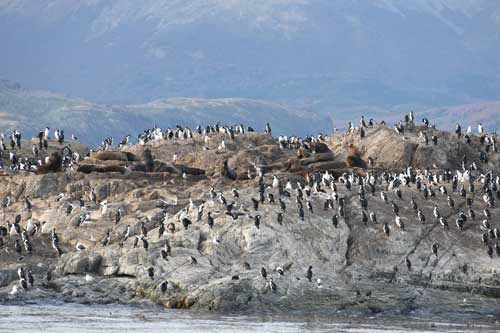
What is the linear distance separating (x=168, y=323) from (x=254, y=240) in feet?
24.2

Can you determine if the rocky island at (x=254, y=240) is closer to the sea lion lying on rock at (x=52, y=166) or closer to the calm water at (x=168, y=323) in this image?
the sea lion lying on rock at (x=52, y=166)

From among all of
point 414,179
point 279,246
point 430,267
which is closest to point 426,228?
point 430,267

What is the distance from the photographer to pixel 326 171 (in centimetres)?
6184

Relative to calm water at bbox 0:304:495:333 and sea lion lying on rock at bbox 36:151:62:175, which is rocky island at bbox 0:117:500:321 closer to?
sea lion lying on rock at bbox 36:151:62:175

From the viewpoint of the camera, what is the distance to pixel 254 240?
47219mm

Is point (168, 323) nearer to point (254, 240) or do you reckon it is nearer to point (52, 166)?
point (254, 240)

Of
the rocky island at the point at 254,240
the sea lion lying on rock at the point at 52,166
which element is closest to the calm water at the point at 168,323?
the rocky island at the point at 254,240

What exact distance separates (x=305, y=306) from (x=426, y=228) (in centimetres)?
767

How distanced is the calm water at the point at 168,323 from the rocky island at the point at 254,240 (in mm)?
1689

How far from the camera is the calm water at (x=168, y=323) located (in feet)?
130

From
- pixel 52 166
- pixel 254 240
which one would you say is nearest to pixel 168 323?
pixel 254 240

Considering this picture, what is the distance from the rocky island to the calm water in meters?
1.69

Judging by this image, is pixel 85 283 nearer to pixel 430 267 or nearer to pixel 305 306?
pixel 305 306

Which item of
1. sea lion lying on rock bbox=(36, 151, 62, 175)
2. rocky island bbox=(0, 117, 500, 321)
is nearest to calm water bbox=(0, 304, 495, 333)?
rocky island bbox=(0, 117, 500, 321)
